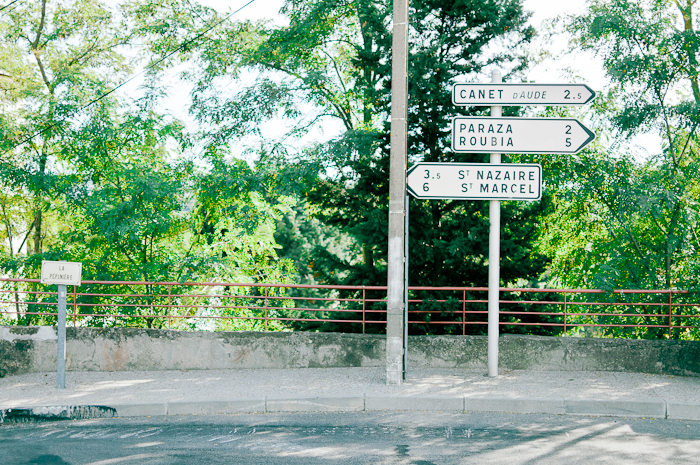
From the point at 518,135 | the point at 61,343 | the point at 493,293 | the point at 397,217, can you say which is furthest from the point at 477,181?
the point at 61,343

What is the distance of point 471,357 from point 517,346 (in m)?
0.75

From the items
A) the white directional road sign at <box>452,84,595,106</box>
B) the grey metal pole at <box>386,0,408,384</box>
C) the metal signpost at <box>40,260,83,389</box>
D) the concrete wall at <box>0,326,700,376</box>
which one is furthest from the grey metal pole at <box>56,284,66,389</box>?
the white directional road sign at <box>452,84,595,106</box>

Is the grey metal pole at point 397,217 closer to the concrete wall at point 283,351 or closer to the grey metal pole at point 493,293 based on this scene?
the grey metal pole at point 493,293

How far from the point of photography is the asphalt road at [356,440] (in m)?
4.98

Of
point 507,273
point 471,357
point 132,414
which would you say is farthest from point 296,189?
point 132,414

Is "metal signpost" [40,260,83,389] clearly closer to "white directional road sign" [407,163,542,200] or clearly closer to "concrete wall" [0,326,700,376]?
Answer: "concrete wall" [0,326,700,376]

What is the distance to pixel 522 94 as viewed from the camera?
26.4 ft

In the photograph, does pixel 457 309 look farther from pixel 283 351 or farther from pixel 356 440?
pixel 356 440

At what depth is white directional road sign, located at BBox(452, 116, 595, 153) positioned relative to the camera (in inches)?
311

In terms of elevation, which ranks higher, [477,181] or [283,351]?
[477,181]

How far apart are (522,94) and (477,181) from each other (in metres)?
1.44

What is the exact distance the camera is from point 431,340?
8.95 metres

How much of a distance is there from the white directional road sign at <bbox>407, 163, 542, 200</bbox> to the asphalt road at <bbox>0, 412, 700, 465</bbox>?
120 inches

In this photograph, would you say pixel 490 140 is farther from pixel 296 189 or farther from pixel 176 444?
pixel 296 189
